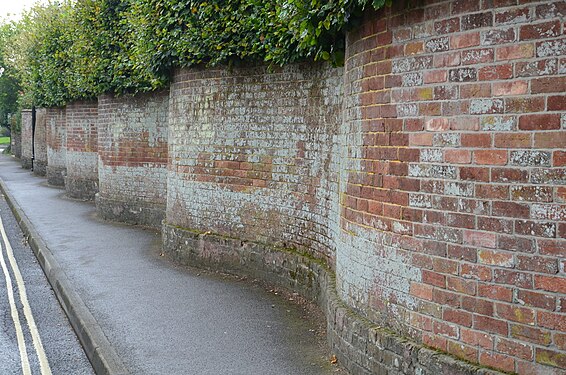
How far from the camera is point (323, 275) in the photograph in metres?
7.41

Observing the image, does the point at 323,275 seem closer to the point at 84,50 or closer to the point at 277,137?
the point at 277,137

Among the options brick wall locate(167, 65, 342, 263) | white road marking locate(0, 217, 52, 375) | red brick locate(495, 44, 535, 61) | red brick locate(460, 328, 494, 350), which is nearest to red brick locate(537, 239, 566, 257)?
red brick locate(460, 328, 494, 350)

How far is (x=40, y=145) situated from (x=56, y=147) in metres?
7.56

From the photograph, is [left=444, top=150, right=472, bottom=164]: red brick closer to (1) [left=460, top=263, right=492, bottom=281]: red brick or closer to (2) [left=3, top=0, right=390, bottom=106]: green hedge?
(1) [left=460, top=263, right=492, bottom=281]: red brick

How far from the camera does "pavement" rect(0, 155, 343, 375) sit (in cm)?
614

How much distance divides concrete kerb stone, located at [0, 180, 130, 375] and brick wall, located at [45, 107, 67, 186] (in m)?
13.1

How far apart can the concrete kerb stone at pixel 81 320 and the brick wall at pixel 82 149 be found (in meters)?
7.61

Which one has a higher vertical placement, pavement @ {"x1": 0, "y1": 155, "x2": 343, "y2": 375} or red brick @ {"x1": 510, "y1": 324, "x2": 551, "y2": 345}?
red brick @ {"x1": 510, "y1": 324, "x2": 551, "y2": 345}

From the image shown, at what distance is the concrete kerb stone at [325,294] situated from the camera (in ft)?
15.0

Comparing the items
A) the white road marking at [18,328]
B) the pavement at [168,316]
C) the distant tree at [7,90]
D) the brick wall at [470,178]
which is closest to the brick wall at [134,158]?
the pavement at [168,316]

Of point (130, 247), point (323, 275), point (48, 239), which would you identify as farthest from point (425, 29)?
point (48, 239)

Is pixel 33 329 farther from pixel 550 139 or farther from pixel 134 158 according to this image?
pixel 134 158

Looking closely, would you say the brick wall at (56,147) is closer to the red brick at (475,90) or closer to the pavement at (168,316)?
the pavement at (168,316)

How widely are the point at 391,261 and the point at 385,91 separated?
49.2 inches
